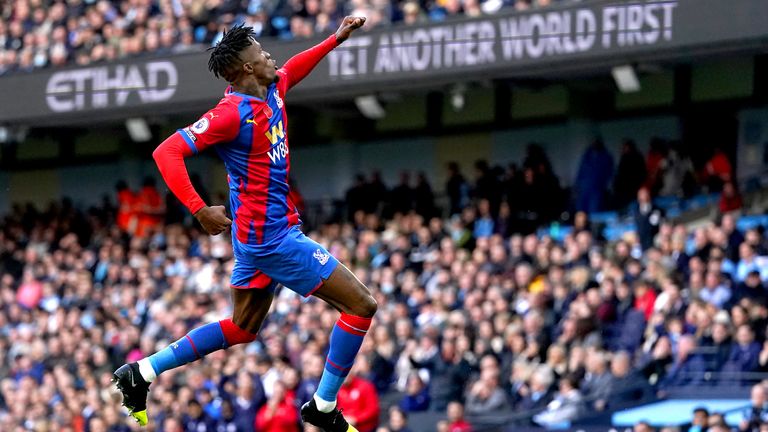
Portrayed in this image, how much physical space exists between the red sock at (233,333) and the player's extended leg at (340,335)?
46cm

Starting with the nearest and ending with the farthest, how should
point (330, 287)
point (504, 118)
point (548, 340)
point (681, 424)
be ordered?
point (330, 287)
point (681, 424)
point (548, 340)
point (504, 118)

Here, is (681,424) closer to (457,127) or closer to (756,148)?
(756,148)

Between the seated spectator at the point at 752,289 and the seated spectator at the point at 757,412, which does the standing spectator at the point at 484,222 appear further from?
the seated spectator at the point at 757,412

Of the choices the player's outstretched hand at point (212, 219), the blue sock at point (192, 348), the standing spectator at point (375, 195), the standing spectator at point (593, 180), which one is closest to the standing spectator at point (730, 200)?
the standing spectator at point (593, 180)

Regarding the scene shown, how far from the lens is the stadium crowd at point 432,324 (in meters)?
13.7

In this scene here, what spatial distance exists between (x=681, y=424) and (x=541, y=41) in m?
5.55

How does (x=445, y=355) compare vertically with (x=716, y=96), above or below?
below

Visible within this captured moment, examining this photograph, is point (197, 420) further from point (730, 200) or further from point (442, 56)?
point (730, 200)

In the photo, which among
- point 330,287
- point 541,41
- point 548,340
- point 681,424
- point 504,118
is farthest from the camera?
point 504,118

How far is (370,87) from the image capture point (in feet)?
60.6

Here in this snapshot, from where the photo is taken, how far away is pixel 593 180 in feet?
59.2

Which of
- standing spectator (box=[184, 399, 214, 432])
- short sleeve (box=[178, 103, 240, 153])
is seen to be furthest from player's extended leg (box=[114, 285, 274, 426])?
standing spectator (box=[184, 399, 214, 432])

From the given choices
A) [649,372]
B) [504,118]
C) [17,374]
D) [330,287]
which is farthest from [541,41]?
[330,287]

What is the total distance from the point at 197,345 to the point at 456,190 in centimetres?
1087
